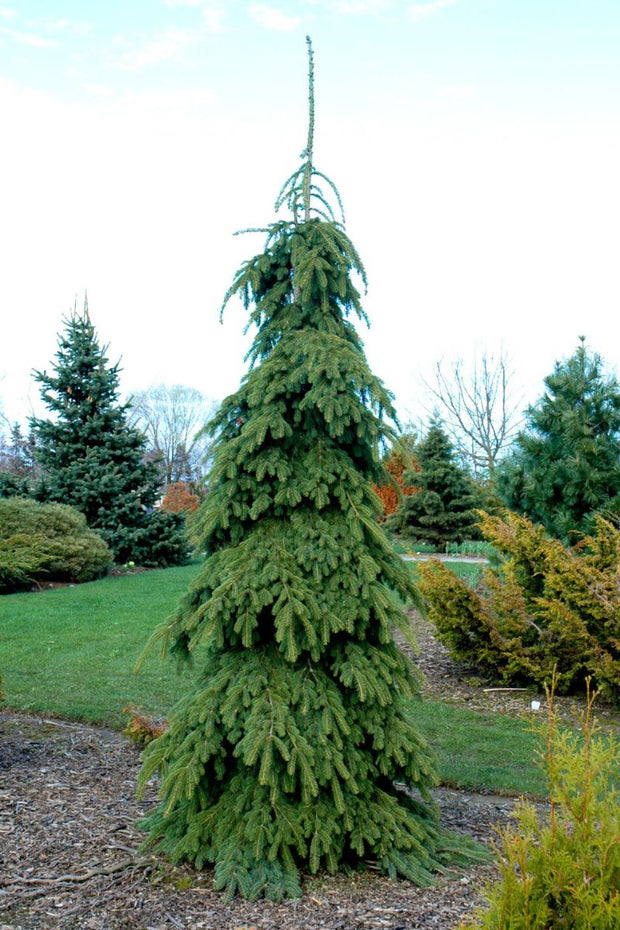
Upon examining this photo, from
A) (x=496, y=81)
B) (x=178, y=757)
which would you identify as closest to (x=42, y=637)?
(x=178, y=757)

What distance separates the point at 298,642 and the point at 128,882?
133cm

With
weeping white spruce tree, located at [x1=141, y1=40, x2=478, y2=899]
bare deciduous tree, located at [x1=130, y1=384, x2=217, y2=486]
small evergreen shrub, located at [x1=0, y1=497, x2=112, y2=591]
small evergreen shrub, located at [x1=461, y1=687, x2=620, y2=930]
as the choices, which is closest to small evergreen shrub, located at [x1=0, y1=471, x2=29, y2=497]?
small evergreen shrub, located at [x1=0, y1=497, x2=112, y2=591]

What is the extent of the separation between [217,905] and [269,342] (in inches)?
107

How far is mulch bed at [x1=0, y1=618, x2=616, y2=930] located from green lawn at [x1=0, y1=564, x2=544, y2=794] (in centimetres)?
63

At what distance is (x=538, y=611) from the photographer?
785 centimetres

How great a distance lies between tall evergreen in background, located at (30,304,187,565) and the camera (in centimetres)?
1878

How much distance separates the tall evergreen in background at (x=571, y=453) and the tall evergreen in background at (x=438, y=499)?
12.5 m

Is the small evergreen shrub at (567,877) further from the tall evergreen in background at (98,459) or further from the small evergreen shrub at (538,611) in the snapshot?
the tall evergreen in background at (98,459)

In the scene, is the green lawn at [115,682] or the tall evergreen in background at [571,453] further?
the tall evergreen in background at [571,453]

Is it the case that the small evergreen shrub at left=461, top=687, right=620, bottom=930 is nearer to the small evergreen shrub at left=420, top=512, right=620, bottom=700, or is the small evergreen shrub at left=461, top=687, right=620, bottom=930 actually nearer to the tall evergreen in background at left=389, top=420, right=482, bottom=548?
the small evergreen shrub at left=420, top=512, right=620, bottom=700

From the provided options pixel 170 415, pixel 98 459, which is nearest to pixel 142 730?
pixel 98 459

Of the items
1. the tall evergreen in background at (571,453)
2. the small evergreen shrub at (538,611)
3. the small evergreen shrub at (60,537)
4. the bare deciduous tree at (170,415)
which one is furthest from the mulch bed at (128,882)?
the bare deciduous tree at (170,415)

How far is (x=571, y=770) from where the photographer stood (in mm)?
2521

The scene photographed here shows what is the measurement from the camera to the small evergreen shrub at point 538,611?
7.04 meters
